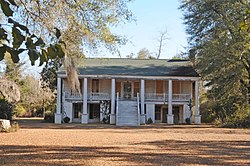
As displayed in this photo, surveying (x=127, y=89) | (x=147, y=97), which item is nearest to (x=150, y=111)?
(x=147, y=97)

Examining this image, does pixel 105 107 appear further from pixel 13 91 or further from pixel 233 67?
pixel 233 67

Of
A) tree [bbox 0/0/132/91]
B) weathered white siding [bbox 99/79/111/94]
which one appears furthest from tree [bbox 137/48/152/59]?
tree [bbox 0/0/132/91]

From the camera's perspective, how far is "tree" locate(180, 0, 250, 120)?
87.7ft

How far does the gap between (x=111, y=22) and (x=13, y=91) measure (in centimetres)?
1703

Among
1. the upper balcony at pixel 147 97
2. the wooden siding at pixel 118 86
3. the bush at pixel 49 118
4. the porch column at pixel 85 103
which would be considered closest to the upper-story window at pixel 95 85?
the upper balcony at pixel 147 97

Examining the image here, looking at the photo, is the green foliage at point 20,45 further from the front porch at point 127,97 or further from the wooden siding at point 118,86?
the wooden siding at point 118,86

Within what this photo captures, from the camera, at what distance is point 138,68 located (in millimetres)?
36219

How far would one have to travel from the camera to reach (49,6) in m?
11.6

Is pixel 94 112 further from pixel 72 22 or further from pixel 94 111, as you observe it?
pixel 72 22

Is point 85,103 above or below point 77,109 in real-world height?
above

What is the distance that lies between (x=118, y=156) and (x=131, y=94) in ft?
85.2

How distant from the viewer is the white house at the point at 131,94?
108 feet

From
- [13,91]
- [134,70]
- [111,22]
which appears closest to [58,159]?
[111,22]

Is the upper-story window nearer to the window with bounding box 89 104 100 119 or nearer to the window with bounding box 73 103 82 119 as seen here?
the window with bounding box 89 104 100 119
